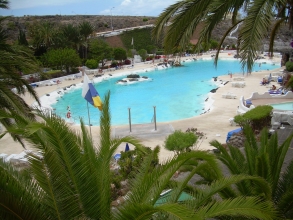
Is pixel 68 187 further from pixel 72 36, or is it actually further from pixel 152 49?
pixel 152 49

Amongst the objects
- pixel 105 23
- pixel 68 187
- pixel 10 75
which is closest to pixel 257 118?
pixel 10 75

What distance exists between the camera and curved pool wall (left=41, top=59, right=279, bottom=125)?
947 inches

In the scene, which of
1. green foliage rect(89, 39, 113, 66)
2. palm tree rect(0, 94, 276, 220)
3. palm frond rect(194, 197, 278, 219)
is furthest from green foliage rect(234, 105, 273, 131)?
green foliage rect(89, 39, 113, 66)

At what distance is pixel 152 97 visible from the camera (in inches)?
1171

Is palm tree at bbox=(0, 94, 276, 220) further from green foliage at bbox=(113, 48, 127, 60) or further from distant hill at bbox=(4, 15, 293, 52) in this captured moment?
distant hill at bbox=(4, 15, 293, 52)

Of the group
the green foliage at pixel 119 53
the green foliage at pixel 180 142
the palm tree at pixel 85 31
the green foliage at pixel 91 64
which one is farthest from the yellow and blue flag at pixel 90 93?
the green foliage at pixel 119 53

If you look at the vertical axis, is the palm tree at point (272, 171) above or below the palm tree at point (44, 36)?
below

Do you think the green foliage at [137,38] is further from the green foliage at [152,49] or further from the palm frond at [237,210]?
the palm frond at [237,210]

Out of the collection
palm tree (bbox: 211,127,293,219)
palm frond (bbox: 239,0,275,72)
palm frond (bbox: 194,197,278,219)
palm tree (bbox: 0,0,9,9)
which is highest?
palm tree (bbox: 0,0,9,9)

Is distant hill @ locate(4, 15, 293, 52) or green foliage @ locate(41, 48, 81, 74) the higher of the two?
distant hill @ locate(4, 15, 293, 52)

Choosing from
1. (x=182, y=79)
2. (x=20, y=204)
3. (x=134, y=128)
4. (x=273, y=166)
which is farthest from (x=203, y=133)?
(x=182, y=79)

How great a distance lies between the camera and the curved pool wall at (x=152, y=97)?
2405 cm

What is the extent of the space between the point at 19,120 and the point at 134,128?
1390 cm

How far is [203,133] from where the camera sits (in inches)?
632
